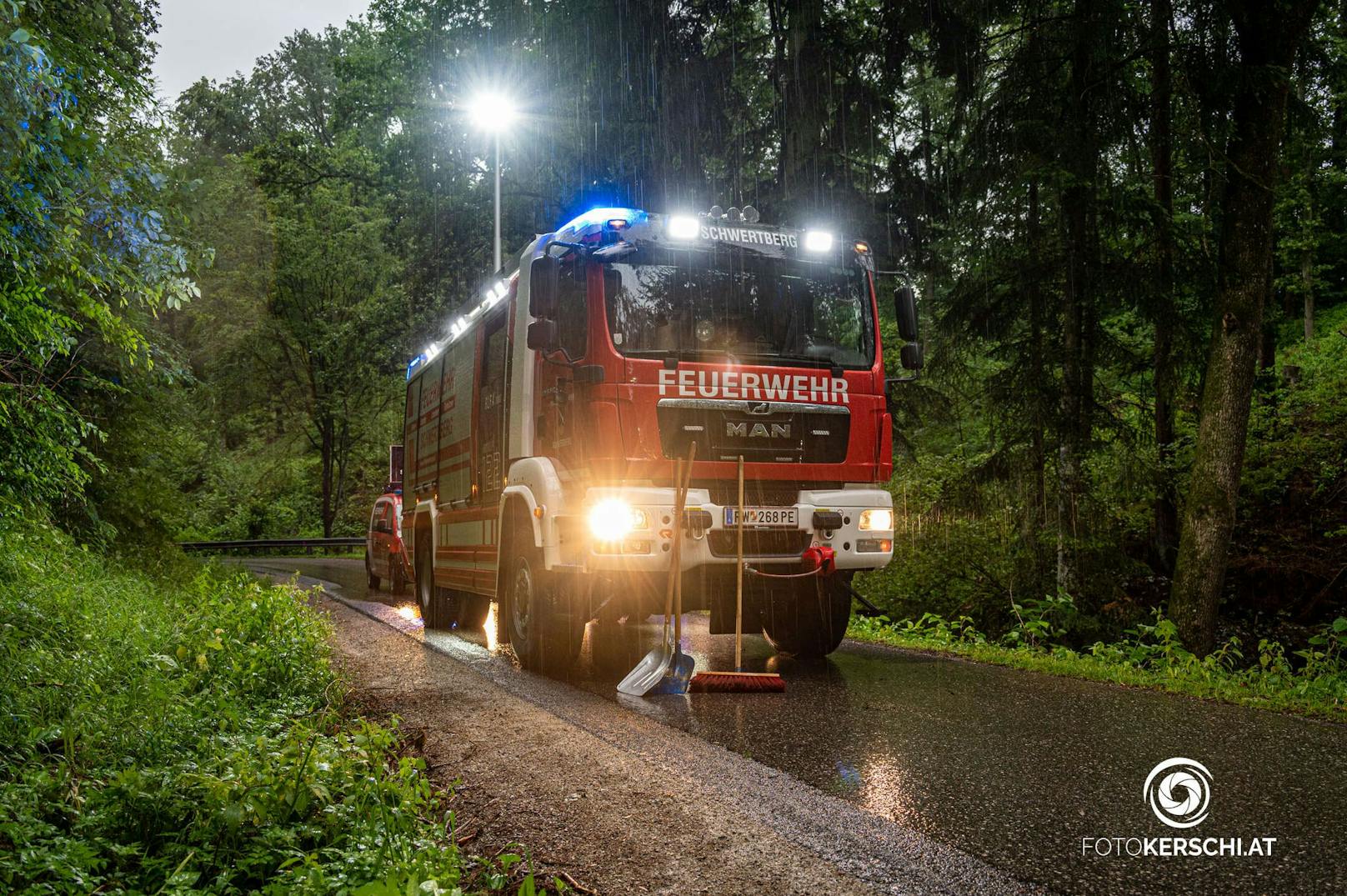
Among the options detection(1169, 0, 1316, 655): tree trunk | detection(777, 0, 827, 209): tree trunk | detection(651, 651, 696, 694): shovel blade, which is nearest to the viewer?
detection(651, 651, 696, 694): shovel blade

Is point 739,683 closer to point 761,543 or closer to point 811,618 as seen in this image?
point 761,543

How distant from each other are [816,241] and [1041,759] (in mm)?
4906

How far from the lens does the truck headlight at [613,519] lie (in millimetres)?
7074

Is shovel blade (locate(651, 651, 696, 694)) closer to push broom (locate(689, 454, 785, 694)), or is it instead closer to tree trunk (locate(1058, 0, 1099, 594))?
push broom (locate(689, 454, 785, 694))

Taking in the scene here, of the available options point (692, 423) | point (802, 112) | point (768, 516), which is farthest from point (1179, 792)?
point (802, 112)

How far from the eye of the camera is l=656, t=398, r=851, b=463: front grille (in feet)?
24.2

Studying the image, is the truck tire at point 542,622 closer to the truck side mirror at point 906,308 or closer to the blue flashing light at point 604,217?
the blue flashing light at point 604,217

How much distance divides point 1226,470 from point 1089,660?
2976 mm

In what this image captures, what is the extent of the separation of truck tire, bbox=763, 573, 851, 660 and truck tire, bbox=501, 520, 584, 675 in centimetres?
180

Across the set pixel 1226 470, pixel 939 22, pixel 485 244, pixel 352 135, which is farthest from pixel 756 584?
pixel 352 135

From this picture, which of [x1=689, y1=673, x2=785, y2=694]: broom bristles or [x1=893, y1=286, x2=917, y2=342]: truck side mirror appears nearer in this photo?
[x1=689, y1=673, x2=785, y2=694]: broom bristles

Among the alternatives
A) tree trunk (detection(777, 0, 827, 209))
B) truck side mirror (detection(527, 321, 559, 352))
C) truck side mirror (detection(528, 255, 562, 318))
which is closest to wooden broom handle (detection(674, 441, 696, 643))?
truck side mirror (detection(527, 321, 559, 352))

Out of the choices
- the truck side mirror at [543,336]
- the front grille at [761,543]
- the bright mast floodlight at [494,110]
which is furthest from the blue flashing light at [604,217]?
the bright mast floodlight at [494,110]

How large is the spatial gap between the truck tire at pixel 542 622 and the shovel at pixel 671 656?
729mm
